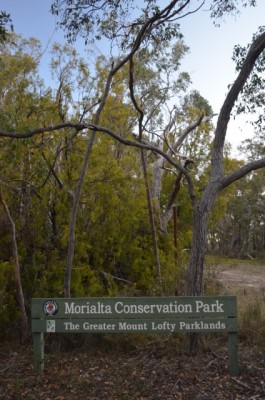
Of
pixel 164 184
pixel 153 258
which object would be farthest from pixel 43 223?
pixel 164 184

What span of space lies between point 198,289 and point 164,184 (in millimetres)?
15712

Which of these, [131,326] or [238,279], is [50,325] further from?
[238,279]

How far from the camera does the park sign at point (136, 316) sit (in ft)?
17.8

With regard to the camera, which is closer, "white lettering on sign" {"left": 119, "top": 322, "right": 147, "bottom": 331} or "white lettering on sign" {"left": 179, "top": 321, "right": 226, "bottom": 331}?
"white lettering on sign" {"left": 179, "top": 321, "right": 226, "bottom": 331}

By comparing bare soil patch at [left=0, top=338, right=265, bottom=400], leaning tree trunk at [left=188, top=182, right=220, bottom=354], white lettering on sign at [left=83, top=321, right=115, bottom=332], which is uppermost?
leaning tree trunk at [left=188, top=182, right=220, bottom=354]

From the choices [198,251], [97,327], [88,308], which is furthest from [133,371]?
[198,251]

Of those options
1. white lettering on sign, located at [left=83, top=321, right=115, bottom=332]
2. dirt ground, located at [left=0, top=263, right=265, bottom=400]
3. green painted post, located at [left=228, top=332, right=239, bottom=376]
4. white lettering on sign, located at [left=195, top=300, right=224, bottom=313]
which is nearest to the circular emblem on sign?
white lettering on sign, located at [left=83, top=321, right=115, bottom=332]

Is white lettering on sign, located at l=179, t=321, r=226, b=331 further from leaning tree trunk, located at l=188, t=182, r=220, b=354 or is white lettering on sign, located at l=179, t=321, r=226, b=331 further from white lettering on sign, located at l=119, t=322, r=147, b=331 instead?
leaning tree trunk, located at l=188, t=182, r=220, b=354

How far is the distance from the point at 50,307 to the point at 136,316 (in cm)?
112

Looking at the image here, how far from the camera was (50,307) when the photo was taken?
575cm

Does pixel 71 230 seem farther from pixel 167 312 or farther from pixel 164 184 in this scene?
pixel 164 184

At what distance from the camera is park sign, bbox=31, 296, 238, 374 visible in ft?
17.8

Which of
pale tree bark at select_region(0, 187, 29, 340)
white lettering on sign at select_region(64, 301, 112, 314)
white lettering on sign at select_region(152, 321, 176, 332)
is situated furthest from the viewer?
pale tree bark at select_region(0, 187, 29, 340)

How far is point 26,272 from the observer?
→ 25.0 ft
